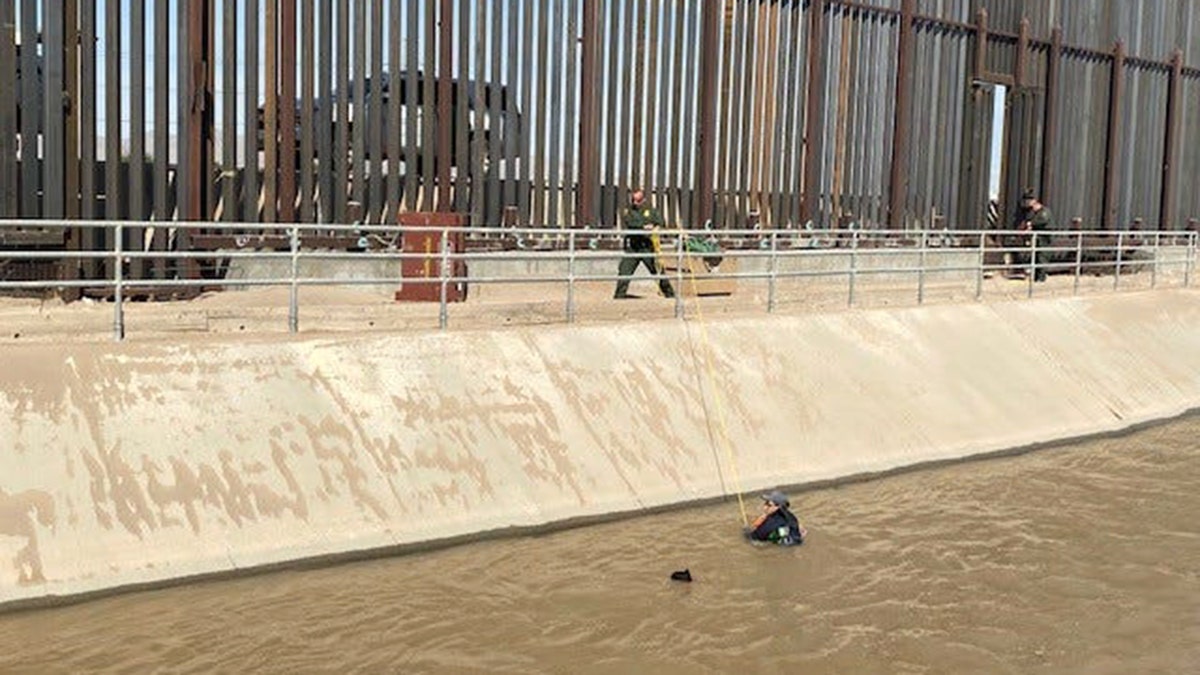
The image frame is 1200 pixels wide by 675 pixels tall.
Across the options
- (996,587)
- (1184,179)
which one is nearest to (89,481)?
(996,587)

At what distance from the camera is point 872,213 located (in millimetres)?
24922

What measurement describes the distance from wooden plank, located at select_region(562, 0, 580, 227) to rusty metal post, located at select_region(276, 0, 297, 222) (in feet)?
15.4

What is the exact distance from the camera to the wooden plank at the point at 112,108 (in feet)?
49.3

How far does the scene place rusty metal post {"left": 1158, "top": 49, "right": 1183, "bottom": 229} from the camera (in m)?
31.5

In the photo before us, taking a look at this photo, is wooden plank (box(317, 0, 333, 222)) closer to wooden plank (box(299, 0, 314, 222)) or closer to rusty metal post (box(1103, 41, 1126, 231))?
wooden plank (box(299, 0, 314, 222))

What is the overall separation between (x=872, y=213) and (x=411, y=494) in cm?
1691

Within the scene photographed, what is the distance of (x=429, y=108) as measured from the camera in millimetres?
18016

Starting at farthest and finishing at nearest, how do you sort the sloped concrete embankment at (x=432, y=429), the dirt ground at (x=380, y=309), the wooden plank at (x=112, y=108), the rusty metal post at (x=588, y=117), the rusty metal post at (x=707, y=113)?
1. the rusty metal post at (x=707, y=113)
2. the rusty metal post at (x=588, y=117)
3. the wooden plank at (x=112, y=108)
4. the dirt ground at (x=380, y=309)
5. the sloped concrete embankment at (x=432, y=429)

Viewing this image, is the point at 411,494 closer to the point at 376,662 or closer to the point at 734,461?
the point at 376,662

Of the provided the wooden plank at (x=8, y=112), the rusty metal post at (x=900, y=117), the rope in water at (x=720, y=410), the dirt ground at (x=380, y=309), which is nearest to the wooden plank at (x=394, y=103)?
the dirt ground at (x=380, y=309)

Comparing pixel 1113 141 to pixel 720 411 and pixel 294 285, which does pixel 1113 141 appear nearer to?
pixel 720 411

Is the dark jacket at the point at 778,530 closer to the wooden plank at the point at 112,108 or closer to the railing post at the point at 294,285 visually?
the railing post at the point at 294,285

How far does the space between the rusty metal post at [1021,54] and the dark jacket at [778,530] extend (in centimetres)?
2027

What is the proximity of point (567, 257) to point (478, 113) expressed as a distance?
5.77 metres
